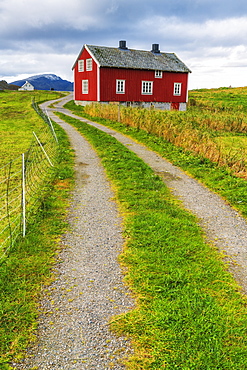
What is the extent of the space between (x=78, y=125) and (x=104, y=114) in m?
4.64

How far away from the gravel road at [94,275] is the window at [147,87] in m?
32.6

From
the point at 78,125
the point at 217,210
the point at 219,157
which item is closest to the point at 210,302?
the point at 217,210

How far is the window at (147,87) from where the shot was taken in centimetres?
4161

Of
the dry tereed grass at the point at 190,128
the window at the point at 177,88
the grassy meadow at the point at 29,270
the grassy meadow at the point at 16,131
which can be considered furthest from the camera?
the window at the point at 177,88

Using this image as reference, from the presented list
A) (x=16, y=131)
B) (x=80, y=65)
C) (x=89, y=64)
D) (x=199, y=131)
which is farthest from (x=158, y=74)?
(x=199, y=131)

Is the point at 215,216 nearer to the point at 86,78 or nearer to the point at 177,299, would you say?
the point at 177,299

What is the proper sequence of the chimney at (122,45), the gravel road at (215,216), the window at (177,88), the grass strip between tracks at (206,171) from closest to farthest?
the gravel road at (215,216) < the grass strip between tracks at (206,171) < the chimney at (122,45) < the window at (177,88)

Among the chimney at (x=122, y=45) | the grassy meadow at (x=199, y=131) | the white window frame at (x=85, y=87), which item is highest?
the chimney at (x=122, y=45)

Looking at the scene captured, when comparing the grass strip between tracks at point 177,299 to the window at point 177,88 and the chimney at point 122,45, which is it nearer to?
the chimney at point 122,45

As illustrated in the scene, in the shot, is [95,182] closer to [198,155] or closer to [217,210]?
[217,210]

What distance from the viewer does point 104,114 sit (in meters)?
28.3

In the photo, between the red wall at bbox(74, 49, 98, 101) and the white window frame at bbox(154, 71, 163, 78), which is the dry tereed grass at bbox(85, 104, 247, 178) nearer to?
the red wall at bbox(74, 49, 98, 101)

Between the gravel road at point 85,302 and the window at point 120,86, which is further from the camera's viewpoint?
the window at point 120,86

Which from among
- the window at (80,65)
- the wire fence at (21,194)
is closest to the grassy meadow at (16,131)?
the wire fence at (21,194)
